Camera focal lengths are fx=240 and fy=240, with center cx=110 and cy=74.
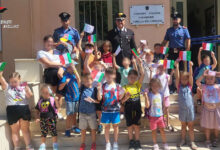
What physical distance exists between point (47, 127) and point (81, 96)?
0.74m

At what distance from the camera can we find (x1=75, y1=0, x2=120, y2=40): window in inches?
258

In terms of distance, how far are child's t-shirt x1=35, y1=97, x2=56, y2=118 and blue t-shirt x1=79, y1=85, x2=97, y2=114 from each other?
45 cm

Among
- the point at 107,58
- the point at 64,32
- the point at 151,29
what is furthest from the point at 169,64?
the point at 151,29

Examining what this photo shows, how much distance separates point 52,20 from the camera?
247 inches

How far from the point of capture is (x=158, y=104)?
397 cm

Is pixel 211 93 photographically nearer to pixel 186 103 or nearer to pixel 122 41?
pixel 186 103

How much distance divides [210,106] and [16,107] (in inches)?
129

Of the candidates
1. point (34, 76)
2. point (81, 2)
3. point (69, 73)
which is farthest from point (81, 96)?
point (81, 2)

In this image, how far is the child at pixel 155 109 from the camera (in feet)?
13.0

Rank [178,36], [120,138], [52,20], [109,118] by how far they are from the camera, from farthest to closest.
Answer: [52,20]
[178,36]
[120,138]
[109,118]

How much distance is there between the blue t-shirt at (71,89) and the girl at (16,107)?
25.8 inches

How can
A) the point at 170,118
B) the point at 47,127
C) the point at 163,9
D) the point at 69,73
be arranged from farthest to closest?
the point at 163,9
the point at 170,118
the point at 69,73
the point at 47,127

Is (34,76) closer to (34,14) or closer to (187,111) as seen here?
(34,14)

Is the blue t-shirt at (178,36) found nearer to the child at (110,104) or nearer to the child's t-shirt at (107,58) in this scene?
the child's t-shirt at (107,58)
